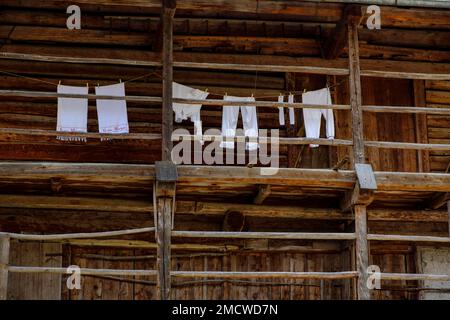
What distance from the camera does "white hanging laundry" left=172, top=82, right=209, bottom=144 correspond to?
12.6m

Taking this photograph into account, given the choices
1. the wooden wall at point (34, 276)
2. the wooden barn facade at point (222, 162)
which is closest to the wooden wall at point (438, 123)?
the wooden barn facade at point (222, 162)

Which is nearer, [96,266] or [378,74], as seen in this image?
[378,74]

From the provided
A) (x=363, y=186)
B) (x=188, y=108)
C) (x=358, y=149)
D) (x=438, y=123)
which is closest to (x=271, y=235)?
(x=363, y=186)

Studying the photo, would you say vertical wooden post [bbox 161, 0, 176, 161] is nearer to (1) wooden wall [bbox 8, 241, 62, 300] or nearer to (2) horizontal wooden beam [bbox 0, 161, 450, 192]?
(2) horizontal wooden beam [bbox 0, 161, 450, 192]

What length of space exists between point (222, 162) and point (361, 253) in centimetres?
302

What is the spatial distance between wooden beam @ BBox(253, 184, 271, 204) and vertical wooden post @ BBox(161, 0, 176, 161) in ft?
4.89

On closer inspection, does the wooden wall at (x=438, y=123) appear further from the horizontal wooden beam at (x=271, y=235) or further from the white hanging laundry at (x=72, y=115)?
the white hanging laundry at (x=72, y=115)

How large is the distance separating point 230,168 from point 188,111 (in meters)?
1.93

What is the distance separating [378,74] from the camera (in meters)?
11.5

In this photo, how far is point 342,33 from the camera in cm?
1207

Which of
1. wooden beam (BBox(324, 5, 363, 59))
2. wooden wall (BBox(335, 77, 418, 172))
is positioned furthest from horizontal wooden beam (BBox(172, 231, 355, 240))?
wooden beam (BBox(324, 5, 363, 59))

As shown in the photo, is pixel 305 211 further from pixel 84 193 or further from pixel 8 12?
pixel 8 12
